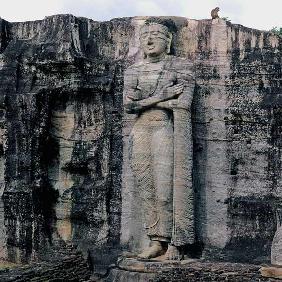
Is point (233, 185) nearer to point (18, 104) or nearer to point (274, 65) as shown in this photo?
point (274, 65)

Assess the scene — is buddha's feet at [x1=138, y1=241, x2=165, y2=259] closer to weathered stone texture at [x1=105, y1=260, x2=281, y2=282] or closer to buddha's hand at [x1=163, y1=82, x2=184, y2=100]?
weathered stone texture at [x1=105, y1=260, x2=281, y2=282]

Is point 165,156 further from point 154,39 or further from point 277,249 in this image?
point 277,249

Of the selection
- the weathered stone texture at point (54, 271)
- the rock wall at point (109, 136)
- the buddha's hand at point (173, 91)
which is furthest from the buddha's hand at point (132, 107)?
the weathered stone texture at point (54, 271)

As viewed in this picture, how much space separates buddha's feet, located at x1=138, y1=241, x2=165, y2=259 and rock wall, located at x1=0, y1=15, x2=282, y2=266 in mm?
339

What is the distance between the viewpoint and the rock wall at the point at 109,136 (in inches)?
383

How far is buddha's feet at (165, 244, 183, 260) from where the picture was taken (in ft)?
30.2

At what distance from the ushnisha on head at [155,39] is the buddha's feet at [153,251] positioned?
2918 millimetres

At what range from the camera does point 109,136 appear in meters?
10.4

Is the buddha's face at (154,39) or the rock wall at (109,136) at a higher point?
the buddha's face at (154,39)

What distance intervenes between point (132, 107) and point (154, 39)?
112 centimetres

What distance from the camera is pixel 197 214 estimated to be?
32.2ft

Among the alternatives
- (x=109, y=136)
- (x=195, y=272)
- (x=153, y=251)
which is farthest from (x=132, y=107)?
(x=195, y=272)

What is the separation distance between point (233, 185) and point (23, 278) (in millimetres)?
3483

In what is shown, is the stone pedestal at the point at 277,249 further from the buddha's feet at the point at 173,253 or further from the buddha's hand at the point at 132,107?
the buddha's hand at the point at 132,107
